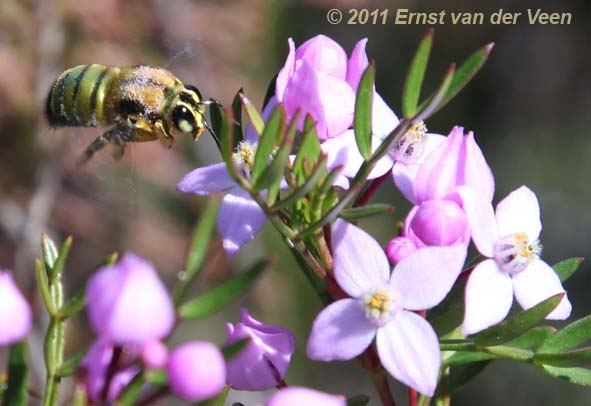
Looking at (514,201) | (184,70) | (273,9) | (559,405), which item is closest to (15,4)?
(184,70)

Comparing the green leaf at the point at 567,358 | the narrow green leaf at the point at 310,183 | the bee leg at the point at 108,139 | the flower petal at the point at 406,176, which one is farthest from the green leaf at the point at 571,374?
the bee leg at the point at 108,139

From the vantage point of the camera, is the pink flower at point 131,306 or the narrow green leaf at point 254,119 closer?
the pink flower at point 131,306

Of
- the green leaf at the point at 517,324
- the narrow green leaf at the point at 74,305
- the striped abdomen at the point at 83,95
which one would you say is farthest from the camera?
the striped abdomen at the point at 83,95

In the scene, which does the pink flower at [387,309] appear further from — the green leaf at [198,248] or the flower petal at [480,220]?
the green leaf at [198,248]

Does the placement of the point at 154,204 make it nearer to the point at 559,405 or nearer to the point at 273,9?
the point at 273,9

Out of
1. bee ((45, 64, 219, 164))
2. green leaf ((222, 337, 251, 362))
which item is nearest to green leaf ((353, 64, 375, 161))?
green leaf ((222, 337, 251, 362))

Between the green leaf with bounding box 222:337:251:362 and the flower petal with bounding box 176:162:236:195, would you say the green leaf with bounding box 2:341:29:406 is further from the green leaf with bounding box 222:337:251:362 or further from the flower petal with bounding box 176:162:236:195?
the flower petal with bounding box 176:162:236:195

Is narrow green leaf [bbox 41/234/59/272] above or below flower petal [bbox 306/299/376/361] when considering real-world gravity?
above
